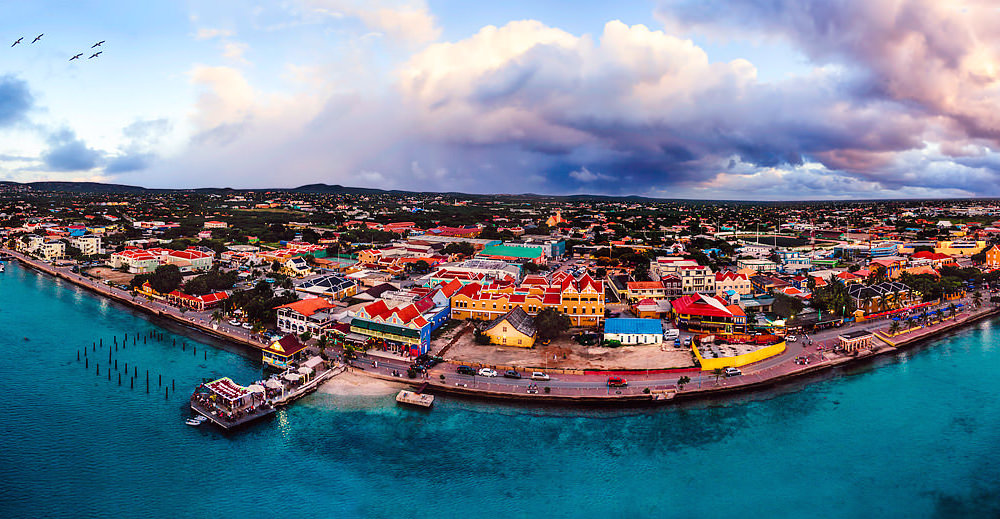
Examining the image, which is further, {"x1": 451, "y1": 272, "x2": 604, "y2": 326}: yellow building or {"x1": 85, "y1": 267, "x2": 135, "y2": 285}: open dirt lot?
{"x1": 85, "y1": 267, "x2": 135, "y2": 285}: open dirt lot

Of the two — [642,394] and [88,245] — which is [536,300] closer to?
[642,394]


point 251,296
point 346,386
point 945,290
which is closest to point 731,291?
point 945,290

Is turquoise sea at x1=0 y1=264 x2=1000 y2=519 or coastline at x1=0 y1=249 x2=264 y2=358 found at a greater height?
coastline at x1=0 y1=249 x2=264 y2=358

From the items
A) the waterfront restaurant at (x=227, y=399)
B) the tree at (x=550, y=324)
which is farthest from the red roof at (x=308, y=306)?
the tree at (x=550, y=324)

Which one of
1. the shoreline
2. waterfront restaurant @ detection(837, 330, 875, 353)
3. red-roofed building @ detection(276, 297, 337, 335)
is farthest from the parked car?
red-roofed building @ detection(276, 297, 337, 335)

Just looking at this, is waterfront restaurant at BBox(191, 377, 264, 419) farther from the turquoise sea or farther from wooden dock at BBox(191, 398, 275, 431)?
the turquoise sea

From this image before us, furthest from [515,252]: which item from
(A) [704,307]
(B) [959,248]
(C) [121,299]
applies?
(B) [959,248]
